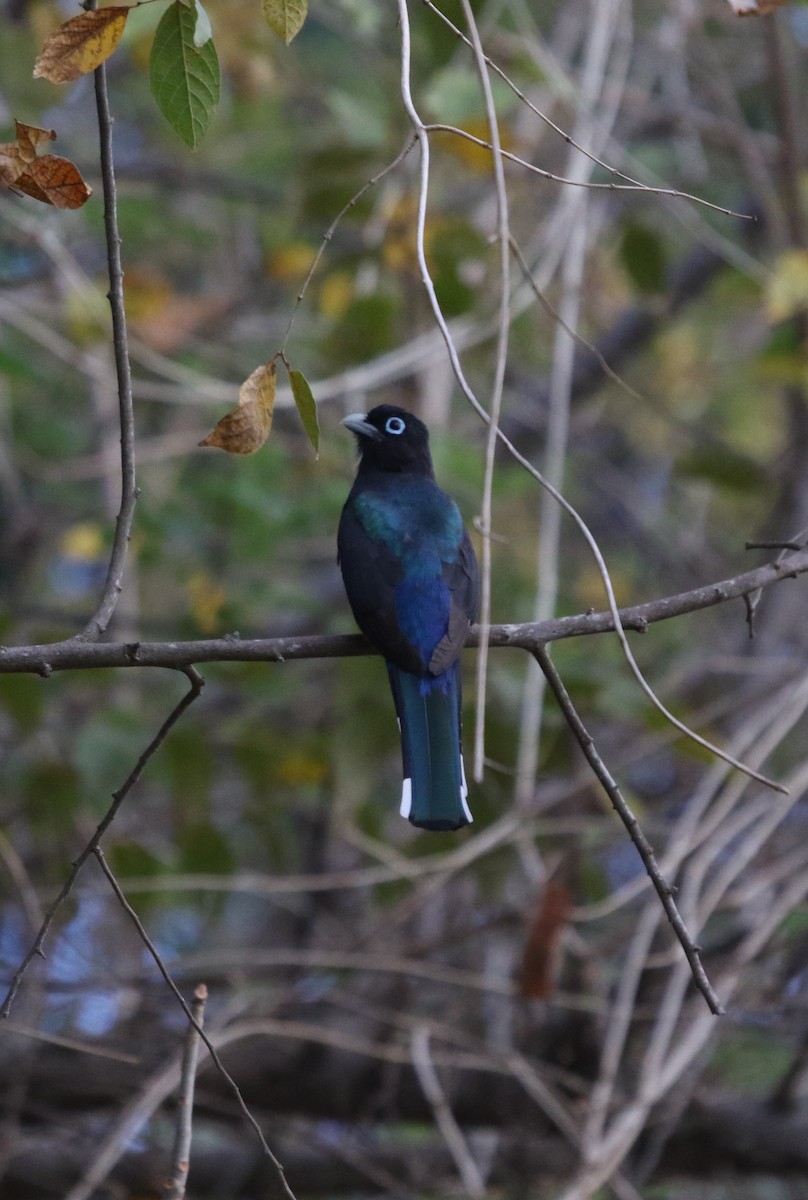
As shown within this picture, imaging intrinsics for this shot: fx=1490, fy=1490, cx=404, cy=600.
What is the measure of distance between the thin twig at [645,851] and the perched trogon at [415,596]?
2.37 ft

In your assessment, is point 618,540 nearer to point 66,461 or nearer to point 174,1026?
point 66,461

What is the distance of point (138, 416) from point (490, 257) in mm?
2406

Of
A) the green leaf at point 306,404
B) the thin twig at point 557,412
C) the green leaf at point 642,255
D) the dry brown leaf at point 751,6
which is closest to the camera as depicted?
the green leaf at point 306,404

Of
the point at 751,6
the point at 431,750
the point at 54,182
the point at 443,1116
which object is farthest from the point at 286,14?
the point at 443,1116

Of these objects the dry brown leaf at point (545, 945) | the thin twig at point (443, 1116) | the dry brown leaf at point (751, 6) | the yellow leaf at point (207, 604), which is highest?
the dry brown leaf at point (751, 6)

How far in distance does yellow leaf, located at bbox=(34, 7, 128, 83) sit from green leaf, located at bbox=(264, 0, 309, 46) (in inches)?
8.3

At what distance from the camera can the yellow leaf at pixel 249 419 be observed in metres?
2.31

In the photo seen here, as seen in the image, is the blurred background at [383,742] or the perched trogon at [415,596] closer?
the perched trogon at [415,596]

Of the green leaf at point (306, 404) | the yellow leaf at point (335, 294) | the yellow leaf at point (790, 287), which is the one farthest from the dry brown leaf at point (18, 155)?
the yellow leaf at point (790, 287)

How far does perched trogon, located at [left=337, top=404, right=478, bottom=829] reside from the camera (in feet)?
9.97

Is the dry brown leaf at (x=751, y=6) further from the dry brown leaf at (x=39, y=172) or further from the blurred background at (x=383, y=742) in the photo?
the blurred background at (x=383, y=742)

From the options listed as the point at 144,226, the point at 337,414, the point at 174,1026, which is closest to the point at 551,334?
the point at 337,414

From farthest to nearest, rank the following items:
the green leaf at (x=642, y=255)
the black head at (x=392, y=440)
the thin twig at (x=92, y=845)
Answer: the green leaf at (x=642, y=255) < the black head at (x=392, y=440) < the thin twig at (x=92, y=845)

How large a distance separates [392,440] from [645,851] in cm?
239
